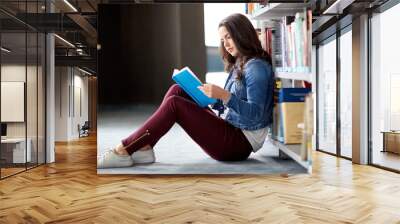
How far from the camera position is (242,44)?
1762mm

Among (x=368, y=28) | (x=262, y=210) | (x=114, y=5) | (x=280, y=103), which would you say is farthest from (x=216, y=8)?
(x=368, y=28)

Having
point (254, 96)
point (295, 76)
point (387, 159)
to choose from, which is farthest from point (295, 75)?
point (387, 159)

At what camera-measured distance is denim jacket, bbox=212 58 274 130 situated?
1.64 metres

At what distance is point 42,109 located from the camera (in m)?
7.35

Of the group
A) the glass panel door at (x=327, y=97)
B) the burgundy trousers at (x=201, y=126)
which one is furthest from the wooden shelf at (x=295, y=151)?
the glass panel door at (x=327, y=97)

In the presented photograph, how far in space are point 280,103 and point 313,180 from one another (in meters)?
4.10

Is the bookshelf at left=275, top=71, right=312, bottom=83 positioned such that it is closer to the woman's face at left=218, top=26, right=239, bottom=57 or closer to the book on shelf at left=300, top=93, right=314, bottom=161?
the book on shelf at left=300, top=93, right=314, bottom=161

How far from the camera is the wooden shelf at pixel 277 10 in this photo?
1550 millimetres

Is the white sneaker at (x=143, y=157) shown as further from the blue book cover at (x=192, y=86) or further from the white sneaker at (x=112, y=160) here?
the blue book cover at (x=192, y=86)

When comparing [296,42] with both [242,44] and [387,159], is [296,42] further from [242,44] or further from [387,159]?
[387,159]

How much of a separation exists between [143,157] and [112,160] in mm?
192

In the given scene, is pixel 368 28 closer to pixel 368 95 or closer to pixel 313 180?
pixel 368 95

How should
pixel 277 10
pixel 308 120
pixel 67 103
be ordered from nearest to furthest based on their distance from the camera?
1. pixel 308 120
2. pixel 277 10
3. pixel 67 103

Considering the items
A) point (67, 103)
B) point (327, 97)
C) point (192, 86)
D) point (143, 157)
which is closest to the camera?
point (192, 86)
